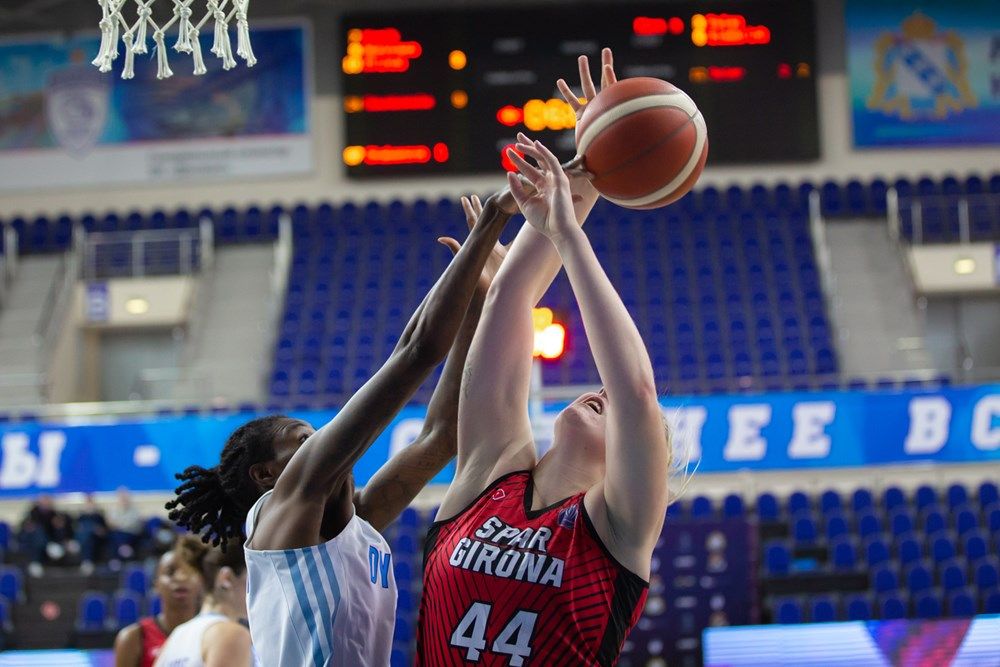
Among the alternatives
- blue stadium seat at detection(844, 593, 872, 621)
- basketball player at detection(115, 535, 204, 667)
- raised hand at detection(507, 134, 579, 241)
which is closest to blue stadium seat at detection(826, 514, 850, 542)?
blue stadium seat at detection(844, 593, 872, 621)

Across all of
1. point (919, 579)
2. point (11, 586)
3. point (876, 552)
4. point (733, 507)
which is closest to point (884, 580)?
point (919, 579)

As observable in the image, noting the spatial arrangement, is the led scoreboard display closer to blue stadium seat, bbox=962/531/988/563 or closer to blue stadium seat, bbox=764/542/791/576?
blue stadium seat, bbox=962/531/988/563

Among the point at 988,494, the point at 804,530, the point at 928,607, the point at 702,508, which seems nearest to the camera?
the point at 928,607

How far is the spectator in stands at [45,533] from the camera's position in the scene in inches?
419

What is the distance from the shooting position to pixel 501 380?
7.72ft

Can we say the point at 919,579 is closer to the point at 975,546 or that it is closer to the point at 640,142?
the point at 975,546

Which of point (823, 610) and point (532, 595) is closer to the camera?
point (532, 595)

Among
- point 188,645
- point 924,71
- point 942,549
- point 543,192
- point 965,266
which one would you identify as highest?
point 924,71

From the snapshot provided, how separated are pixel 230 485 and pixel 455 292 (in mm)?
624

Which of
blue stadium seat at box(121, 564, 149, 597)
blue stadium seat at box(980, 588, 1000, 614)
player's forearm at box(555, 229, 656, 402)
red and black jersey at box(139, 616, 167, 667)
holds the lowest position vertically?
blue stadium seat at box(980, 588, 1000, 614)

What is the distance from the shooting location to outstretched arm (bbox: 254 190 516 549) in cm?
221

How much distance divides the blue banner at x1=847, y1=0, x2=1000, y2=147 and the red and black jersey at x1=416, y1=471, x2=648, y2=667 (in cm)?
1491

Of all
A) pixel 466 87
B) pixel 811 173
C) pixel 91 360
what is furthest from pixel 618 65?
pixel 91 360

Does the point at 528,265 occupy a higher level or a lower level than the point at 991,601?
higher
